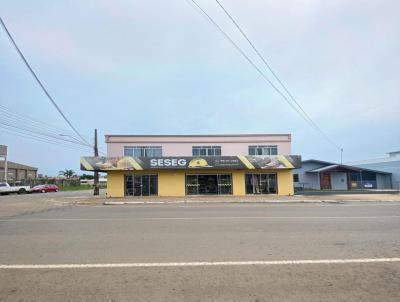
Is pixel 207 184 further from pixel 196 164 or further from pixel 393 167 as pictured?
pixel 393 167

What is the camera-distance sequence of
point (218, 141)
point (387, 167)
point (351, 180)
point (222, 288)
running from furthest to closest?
point (387, 167)
point (351, 180)
point (218, 141)
point (222, 288)

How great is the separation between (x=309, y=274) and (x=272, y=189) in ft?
103

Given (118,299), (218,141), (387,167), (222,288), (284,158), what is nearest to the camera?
(118,299)

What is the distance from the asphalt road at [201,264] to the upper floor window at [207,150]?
26769mm

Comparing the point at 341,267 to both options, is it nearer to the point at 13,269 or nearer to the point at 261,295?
the point at 261,295

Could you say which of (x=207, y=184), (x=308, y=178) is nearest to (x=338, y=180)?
(x=308, y=178)

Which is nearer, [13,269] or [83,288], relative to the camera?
[83,288]

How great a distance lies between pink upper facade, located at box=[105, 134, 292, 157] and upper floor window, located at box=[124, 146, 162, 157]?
299mm

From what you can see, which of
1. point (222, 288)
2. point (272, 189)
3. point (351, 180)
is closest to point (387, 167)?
point (351, 180)

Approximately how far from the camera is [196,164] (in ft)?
117

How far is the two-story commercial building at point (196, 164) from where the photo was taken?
35531 millimetres

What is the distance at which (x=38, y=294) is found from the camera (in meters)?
5.38

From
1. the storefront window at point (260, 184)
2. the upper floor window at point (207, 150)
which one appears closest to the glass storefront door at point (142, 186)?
the upper floor window at point (207, 150)

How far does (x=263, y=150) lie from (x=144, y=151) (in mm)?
11869
